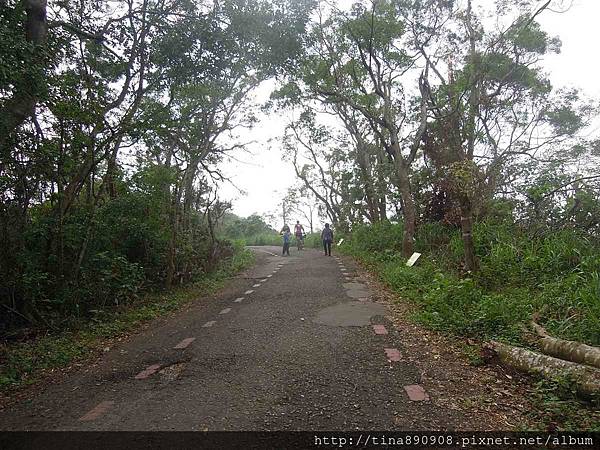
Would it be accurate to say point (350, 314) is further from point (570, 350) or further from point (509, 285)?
point (570, 350)

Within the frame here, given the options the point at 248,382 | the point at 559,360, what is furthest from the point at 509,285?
the point at 248,382

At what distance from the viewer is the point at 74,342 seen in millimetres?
5488

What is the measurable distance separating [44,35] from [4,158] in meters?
1.76

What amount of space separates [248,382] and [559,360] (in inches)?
121

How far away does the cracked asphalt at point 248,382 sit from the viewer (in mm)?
3152

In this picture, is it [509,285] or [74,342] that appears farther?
[509,285]

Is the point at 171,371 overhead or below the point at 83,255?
below

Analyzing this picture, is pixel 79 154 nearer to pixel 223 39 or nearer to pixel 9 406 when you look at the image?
pixel 223 39

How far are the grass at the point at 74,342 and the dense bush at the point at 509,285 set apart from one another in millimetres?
4853

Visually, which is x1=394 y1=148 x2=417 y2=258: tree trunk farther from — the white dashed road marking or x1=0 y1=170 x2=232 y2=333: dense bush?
the white dashed road marking

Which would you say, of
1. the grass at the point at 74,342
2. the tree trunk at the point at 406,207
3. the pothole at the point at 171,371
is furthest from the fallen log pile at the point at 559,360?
the tree trunk at the point at 406,207

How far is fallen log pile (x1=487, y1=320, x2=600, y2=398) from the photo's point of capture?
321 centimetres

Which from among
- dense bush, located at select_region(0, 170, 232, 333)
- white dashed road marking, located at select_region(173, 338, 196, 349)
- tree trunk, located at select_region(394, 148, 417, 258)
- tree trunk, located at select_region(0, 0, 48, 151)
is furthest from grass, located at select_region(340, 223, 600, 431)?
tree trunk, located at select_region(0, 0, 48, 151)

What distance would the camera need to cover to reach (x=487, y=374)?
3889 mm
